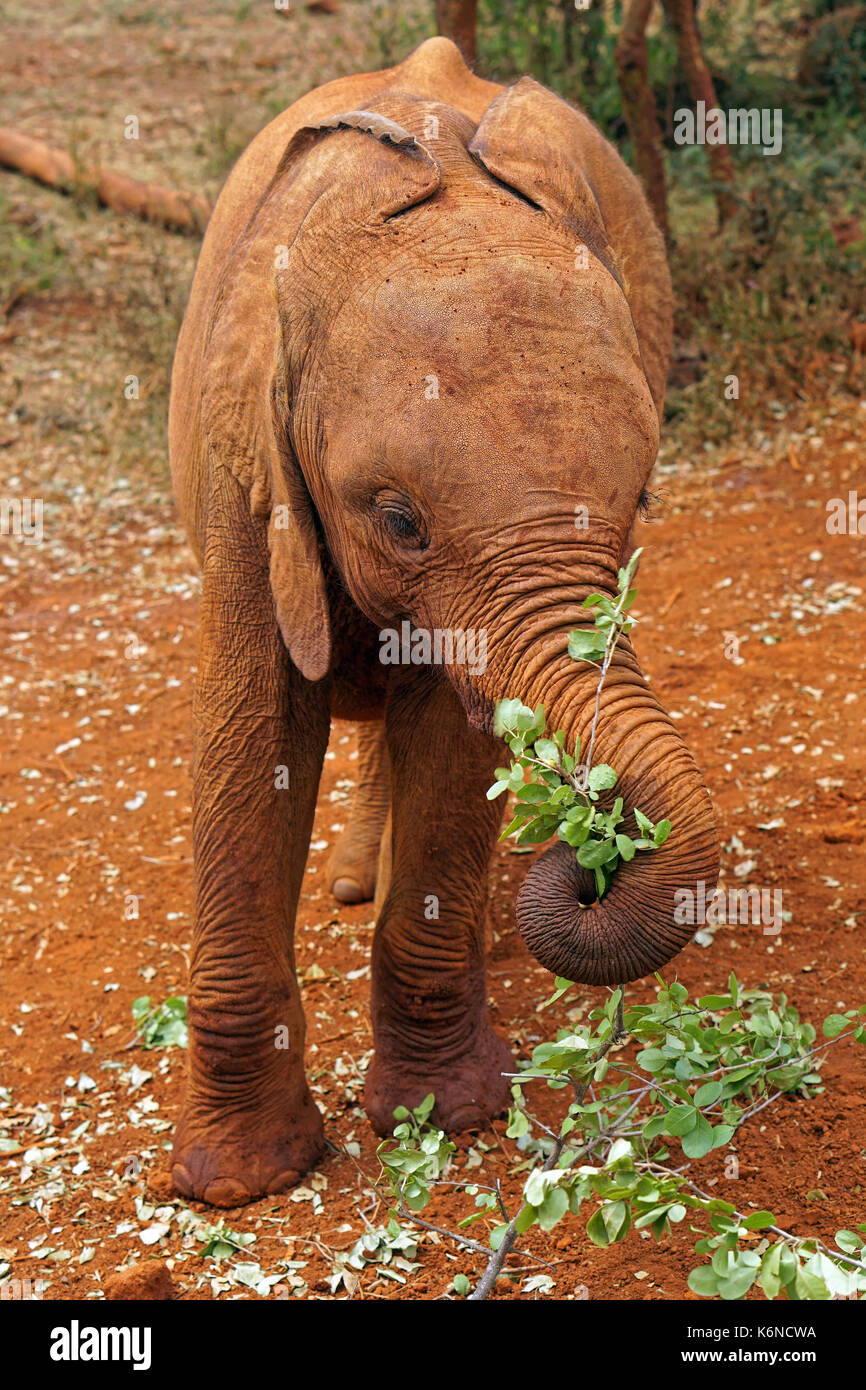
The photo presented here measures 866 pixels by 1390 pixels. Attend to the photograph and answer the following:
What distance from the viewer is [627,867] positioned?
304 cm

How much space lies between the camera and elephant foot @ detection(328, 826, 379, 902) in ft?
19.7

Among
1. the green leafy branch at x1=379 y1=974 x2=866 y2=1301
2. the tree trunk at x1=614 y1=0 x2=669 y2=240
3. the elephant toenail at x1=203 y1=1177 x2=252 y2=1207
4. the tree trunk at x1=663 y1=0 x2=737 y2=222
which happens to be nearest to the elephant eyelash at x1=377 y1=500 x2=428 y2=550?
the green leafy branch at x1=379 y1=974 x2=866 y2=1301

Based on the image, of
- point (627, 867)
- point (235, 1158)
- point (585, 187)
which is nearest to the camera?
point (627, 867)

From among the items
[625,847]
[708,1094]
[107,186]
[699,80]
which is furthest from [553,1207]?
[107,186]

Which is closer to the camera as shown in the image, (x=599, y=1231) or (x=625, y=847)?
(x=599, y=1231)

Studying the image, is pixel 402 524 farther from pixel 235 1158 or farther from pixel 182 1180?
pixel 182 1180

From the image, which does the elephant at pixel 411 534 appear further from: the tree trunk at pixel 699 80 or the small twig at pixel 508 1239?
the tree trunk at pixel 699 80

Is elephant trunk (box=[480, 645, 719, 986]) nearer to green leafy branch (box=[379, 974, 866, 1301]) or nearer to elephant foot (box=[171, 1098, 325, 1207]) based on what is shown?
green leafy branch (box=[379, 974, 866, 1301])

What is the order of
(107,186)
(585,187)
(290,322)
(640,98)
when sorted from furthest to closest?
1. (107,186)
2. (640,98)
3. (585,187)
4. (290,322)

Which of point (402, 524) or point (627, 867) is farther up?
point (402, 524)

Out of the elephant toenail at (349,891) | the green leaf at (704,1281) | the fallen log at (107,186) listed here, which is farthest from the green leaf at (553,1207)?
the fallen log at (107,186)

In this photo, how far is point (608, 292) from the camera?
11.1 ft

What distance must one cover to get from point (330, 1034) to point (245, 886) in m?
1.17

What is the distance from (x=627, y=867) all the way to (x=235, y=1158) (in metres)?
1.82
